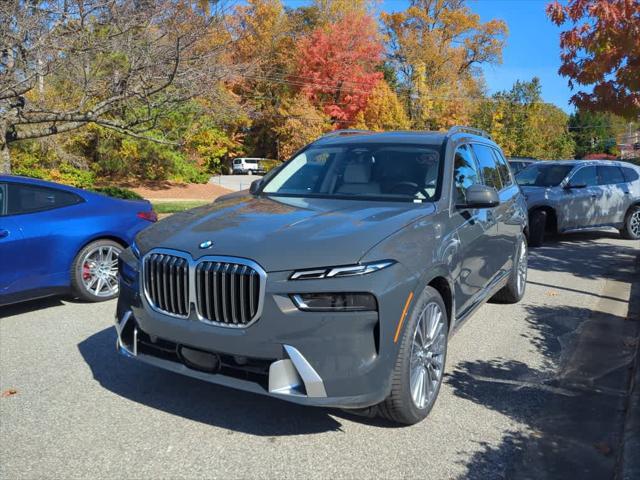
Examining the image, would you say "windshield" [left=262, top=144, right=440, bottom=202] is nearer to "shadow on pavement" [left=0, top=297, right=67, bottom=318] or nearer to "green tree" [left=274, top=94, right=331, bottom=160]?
"shadow on pavement" [left=0, top=297, right=67, bottom=318]

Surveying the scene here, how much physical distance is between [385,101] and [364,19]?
26.9 ft

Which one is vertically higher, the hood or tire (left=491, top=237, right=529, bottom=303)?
the hood

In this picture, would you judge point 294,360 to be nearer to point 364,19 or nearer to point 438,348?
point 438,348

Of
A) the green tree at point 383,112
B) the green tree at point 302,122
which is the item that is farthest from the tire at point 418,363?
the green tree at point 383,112

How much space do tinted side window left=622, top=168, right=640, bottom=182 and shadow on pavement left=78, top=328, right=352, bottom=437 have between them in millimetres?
10835

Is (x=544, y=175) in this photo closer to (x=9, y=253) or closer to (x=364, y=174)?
(x=364, y=174)

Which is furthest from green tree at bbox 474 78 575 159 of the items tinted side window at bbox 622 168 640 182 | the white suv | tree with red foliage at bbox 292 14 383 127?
tinted side window at bbox 622 168 640 182

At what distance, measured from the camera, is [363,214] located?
3.88m

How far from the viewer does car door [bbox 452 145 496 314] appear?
434 cm

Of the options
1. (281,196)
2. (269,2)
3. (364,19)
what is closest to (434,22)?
(364,19)

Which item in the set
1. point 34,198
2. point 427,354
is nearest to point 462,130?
point 427,354

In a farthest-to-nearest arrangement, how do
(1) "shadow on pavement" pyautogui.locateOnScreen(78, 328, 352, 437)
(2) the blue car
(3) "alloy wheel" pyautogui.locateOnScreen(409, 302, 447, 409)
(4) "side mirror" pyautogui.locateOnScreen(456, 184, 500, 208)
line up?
1. (2) the blue car
2. (4) "side mirror" pyautogui.locateOnScreen(456, 184, 500, 208)
3. (1) "shadow on pavement" pyautogui.locateOnScreen(78, 328, 352, 437)
4. (3) "alloy wheel" pyautogui.locateOnScreen(409, 302, 447, 409)

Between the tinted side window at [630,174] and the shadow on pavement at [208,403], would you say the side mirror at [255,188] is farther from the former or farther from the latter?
the tinted side window at [630,174]

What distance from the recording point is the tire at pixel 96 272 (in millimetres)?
6316
